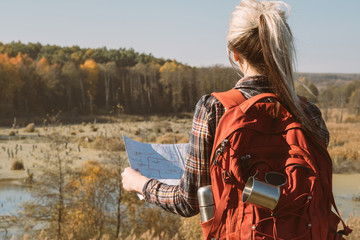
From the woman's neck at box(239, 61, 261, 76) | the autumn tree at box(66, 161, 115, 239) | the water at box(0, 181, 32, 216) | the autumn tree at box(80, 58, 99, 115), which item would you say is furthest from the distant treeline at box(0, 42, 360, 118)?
the woman's neck at box(239, 61, 261, 76)

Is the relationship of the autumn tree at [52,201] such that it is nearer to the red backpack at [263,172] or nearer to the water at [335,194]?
the water at [335,194]

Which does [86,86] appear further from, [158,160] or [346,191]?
[158,160]

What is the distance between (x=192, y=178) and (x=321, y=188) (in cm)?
39

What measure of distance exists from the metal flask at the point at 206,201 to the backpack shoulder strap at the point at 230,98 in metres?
0.25

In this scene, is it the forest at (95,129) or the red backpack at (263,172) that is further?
the forest at (95,129)

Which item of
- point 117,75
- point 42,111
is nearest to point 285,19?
point 42,111

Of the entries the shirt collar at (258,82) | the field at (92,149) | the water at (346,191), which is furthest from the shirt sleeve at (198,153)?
the water at (346,191)

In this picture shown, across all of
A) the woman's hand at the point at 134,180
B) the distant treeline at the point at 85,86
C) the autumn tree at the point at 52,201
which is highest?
the woman's hand at the point at 134,180

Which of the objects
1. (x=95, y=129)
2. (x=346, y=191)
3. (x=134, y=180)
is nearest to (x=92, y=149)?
(x=95, y=129)

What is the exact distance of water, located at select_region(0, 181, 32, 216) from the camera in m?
16.5

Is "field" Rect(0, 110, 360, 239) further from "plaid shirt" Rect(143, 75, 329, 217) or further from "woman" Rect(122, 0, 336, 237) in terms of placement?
"woman" Rect(122, 0, 336, 237)

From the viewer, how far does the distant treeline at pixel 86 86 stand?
45000mm

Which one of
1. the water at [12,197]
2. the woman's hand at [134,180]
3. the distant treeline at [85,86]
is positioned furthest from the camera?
the distant treeline at [85,86]

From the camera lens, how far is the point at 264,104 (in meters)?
1.25
